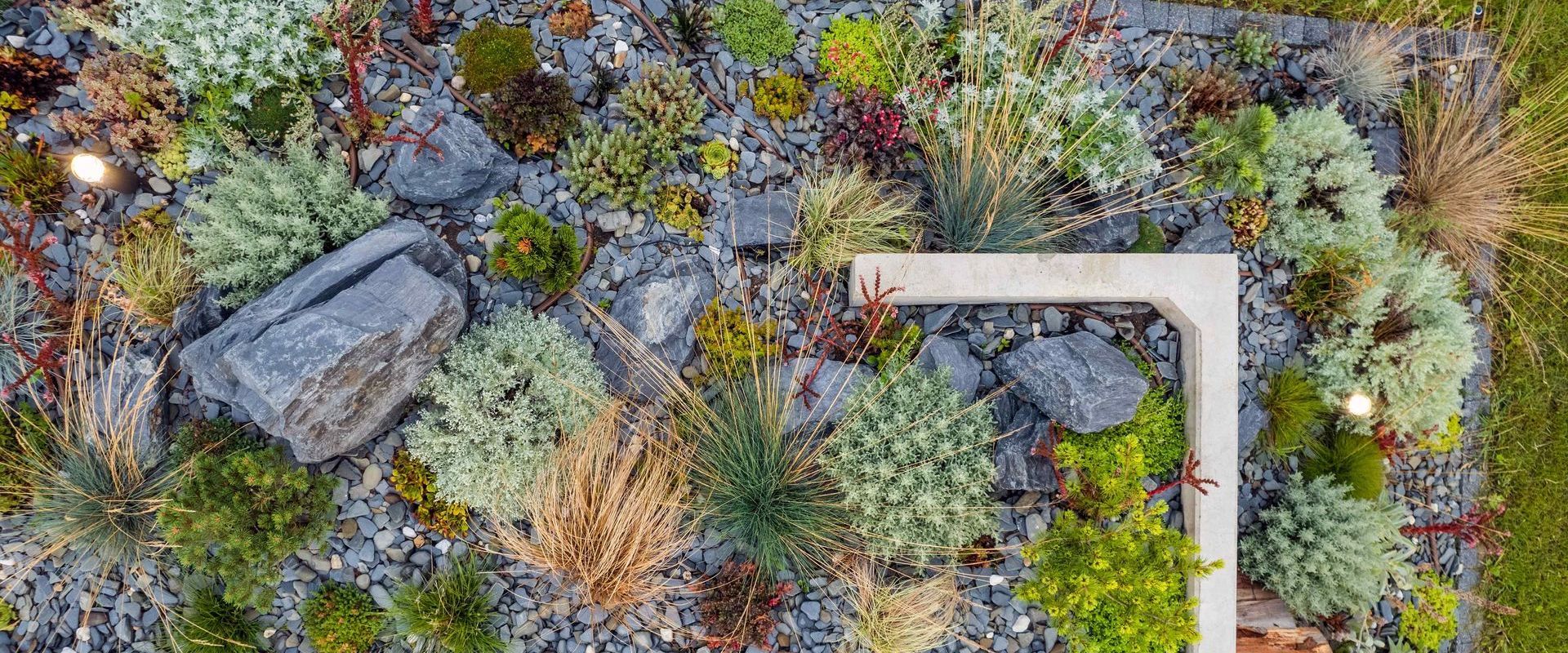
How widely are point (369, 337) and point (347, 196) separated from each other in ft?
3.59

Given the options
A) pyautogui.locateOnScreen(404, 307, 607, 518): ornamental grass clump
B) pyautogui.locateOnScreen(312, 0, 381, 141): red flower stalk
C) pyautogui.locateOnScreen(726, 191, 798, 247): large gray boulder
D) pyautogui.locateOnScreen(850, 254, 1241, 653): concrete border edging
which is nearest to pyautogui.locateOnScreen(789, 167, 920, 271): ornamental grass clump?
pyautogui.locateOnScreen(726, 191, 798, 247): large gray boulder

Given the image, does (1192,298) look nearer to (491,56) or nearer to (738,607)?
(738,607)

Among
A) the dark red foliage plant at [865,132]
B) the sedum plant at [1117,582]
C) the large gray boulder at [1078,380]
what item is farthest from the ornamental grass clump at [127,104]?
the sedum plant at [1117,582]

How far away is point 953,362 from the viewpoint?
4.91 m

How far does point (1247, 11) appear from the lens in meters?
5.68

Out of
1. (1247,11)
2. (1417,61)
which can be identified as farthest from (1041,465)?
(1417,61)

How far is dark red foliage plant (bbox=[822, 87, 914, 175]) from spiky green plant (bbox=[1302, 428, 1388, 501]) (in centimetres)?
371

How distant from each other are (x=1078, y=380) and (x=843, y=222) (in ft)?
6.05

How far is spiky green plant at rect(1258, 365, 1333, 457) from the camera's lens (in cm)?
517

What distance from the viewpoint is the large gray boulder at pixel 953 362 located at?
4.90 m

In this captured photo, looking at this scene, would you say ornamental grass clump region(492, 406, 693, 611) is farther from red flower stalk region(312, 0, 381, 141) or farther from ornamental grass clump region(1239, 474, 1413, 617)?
ornamental grass clump region(1239, 474, 1413, 617)

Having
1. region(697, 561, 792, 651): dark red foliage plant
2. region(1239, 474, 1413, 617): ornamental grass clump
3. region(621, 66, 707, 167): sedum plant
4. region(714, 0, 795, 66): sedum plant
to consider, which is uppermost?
region(714, 0, 795, 66): sedum plant

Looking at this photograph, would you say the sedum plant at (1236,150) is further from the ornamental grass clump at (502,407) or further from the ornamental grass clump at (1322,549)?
the ornamental grass clump at (502,407)

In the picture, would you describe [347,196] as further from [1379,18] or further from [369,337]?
[1379,18]
